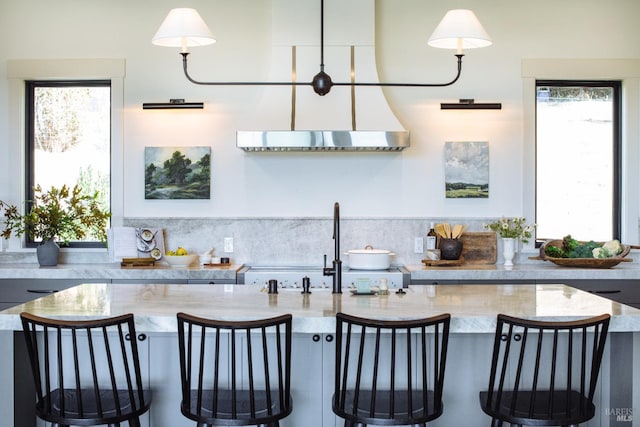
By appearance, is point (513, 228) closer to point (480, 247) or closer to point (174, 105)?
point (480, 247)

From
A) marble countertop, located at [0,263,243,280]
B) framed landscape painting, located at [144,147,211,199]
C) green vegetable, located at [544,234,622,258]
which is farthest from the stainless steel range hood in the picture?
green vegetable, located at [544,234,622,258]

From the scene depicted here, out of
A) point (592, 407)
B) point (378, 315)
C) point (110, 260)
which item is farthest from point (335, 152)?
point (592, 407)

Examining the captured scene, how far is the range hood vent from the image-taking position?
4.37 meters

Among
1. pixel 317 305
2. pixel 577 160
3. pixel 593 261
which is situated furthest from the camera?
pixel 577 160

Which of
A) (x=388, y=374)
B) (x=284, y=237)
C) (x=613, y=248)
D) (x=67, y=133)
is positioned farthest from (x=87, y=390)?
(x=613, y=248)

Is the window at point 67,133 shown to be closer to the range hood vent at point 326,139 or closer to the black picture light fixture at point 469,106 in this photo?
the range hood vent at point 326,139

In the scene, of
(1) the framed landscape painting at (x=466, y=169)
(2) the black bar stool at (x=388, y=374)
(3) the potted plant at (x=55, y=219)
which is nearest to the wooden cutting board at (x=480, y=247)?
Result: (1) the framed landscape painting at (x=466, y=169)

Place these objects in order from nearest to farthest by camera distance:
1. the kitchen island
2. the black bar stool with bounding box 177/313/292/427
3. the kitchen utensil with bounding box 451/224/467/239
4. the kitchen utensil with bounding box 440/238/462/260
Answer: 1. the black bar stool with bounding box 177/313/292/427
2. the kitchen island
3. the kitchen utensil with bounding box 440/238/462/260
4. the kitchen utensil with bounding box 451/224/467/239

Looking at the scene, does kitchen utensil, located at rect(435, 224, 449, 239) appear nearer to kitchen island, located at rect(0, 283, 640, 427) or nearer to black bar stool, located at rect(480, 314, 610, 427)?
kitchen island, located at rect(0, 283, 640, 427)

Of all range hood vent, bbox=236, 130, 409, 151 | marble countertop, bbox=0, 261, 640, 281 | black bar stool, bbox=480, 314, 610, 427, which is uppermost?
range hood vent, bbox=236, 130, 409, 151

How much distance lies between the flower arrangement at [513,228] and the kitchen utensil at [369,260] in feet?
3.03

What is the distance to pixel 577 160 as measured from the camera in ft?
16.6

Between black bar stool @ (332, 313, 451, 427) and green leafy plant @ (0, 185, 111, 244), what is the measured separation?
9.61 feet

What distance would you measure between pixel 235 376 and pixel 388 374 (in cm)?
73
